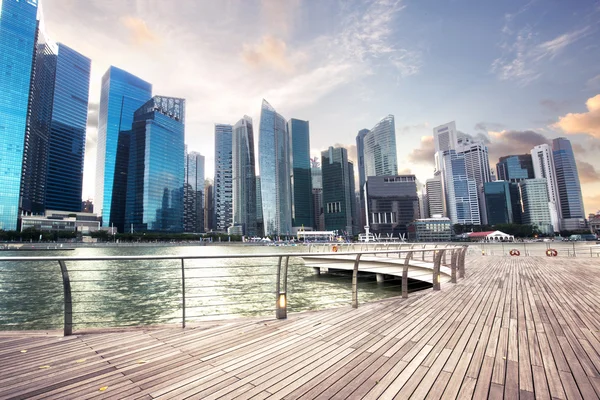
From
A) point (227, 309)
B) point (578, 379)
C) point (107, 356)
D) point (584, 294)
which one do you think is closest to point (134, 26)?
point (227, 309)

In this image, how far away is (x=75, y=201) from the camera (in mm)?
142875

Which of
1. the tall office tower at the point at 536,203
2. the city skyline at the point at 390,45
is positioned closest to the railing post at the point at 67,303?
the city skyline at the point at 390,45

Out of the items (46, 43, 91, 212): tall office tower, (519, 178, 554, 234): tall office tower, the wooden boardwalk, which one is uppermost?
(46, 43, 91, 212): tall office tower

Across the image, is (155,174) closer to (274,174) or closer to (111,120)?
(111,120)

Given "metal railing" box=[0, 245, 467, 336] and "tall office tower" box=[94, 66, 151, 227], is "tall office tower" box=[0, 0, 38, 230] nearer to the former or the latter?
"tall office tower" box=[94, 66, 151, 227]

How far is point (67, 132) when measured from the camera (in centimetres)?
14412

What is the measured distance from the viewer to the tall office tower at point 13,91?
107188 mm

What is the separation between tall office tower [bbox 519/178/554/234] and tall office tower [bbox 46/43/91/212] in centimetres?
26925

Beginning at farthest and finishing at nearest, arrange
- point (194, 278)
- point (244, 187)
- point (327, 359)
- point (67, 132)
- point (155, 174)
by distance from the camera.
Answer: point (244, 187)
point (67, 132)
point (155, 174)
point (194, 278)
point (327, 359)

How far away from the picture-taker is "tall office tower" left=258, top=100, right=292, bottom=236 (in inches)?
6496

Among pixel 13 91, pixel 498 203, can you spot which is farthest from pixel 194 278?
pixel 498 203

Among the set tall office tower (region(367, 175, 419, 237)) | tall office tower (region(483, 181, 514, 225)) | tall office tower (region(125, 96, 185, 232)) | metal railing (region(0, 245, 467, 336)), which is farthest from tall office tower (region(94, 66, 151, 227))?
tall office tower (region(483, 181, 514, 225))

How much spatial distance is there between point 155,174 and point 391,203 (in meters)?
131

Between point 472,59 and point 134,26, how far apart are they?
1015 inches
